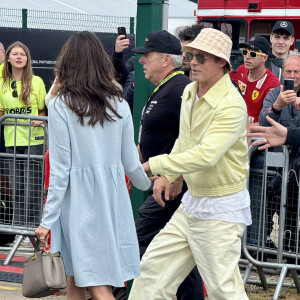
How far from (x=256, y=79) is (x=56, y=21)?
929cm

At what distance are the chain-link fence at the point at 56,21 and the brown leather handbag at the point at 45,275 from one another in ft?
38.6

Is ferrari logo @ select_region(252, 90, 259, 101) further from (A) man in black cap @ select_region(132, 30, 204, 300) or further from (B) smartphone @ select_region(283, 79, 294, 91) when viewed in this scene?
(A) man in black cap @ select_region(132, 30, 204, 300)

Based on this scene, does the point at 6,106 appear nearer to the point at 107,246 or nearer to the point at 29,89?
the point at 29,89

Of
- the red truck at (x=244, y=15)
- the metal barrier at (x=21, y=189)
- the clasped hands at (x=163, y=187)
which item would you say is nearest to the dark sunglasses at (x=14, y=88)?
the metal barrier at (x=21, y=189)

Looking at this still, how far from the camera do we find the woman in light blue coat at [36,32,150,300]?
433cm

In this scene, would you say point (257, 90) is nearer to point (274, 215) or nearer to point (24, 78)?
point (274, 215)

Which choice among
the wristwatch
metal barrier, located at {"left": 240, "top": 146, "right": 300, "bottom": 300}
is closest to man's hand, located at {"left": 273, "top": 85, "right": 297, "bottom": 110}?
the wristwatch

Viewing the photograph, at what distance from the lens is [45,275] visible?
4.27 metres

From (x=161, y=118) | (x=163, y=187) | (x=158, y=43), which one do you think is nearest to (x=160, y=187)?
(x=163, y=187)

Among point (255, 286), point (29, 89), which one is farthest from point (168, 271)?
point (29, 89)

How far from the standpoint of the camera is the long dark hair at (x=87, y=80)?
435cm

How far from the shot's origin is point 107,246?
4.43 metres

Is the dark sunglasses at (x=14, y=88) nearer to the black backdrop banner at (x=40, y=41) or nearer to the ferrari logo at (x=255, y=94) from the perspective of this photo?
the ferrari logo at (x=255, y=94)

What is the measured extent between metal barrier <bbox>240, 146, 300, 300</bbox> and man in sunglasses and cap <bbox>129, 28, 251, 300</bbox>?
4.72 ft
